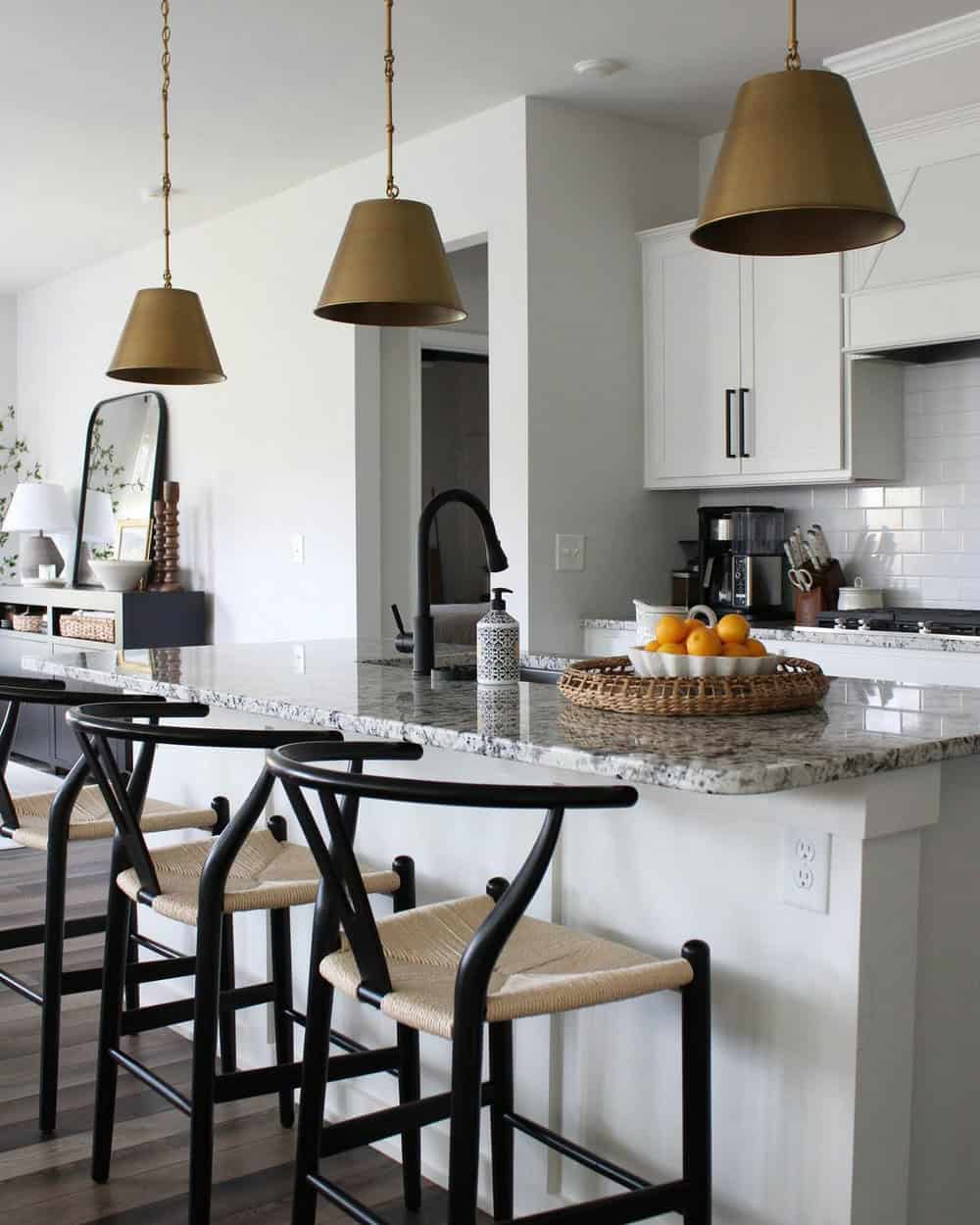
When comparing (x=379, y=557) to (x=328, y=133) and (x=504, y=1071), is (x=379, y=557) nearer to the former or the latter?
(x=328, y=133)

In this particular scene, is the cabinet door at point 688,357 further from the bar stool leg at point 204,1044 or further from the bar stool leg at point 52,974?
the bar stool leg at point 204,1044

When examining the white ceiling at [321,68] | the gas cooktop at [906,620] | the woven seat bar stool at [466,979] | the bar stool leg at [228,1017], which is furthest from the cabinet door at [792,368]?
the woven seat bar stool at [466,979]

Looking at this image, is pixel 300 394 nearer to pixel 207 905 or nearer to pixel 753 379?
pixel 753 379

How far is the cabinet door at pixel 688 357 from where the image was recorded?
4.62 m

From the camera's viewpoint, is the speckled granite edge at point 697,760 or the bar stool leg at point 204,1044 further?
the bar stool leg at point 204,1044

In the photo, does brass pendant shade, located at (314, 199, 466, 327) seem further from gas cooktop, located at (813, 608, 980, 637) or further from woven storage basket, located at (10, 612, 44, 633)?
woven storage basket, located at (10, 612, 44, 633)

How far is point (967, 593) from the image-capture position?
4324mm

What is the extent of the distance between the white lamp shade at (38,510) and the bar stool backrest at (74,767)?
4.73 m

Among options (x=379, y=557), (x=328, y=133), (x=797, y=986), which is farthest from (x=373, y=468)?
(x=797, y=986)

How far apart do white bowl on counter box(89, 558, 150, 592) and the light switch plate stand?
2551 millimetres

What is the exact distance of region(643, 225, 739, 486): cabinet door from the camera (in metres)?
4.62

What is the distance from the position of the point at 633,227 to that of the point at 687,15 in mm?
1086

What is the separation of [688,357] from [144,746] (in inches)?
118

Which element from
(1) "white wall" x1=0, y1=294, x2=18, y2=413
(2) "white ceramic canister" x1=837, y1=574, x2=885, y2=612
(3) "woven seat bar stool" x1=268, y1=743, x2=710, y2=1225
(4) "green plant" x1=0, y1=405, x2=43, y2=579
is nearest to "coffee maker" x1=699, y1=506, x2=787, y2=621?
(2) "white ceramic canister" x1=837, y1=574, x2=885, y2=612
